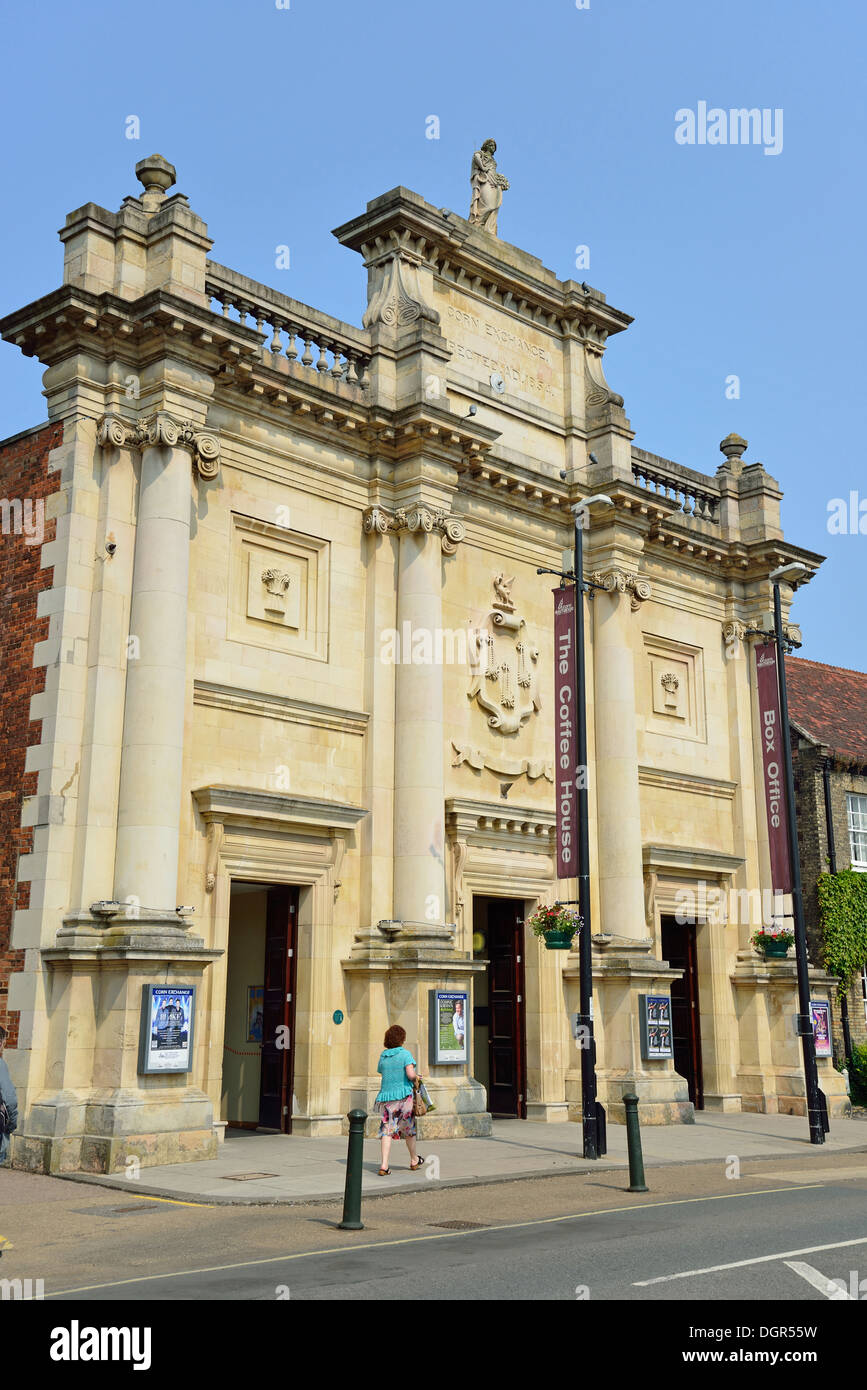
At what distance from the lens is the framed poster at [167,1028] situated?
14625 millimetres

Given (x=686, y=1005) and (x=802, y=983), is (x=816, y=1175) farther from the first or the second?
(x=686, y=1005)

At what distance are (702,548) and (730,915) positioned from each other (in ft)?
24.3

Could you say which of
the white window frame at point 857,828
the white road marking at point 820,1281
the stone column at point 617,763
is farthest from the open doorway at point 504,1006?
the white road marking at point 820,1281

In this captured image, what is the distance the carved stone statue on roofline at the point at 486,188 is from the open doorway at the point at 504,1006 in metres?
12.6

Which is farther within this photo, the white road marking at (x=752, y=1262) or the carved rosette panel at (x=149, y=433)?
the carved rosette panel at (x=149, y=433)

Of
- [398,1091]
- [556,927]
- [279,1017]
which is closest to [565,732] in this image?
[556,927]

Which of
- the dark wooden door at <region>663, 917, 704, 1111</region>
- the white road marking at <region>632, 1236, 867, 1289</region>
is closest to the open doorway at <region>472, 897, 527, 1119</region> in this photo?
the dark wooden door at <region>663, 917, 704, 1111</region>

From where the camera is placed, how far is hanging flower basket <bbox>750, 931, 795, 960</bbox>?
80.2ft

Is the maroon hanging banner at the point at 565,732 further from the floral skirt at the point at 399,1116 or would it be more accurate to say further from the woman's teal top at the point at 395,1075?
the floral skirt at the point at 399,1116

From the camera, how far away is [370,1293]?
7.63m

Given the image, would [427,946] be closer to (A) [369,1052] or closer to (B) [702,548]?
(A) [369,1052]

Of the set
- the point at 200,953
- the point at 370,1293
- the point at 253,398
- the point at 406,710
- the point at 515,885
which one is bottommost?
the point at 370,1293
